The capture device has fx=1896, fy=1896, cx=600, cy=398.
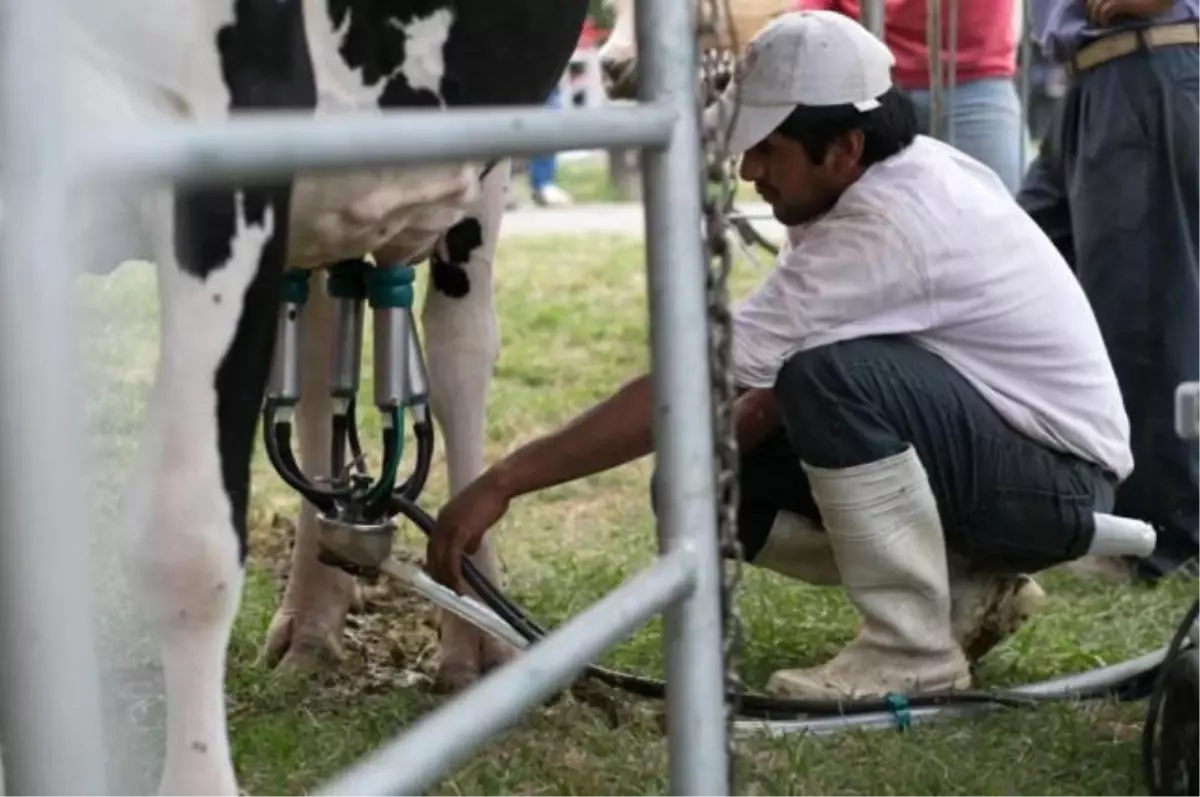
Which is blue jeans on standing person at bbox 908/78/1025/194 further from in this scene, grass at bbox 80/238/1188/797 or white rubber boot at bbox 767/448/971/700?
white rubber boot at bbox 767/448/971/700

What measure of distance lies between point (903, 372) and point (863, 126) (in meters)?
0.30

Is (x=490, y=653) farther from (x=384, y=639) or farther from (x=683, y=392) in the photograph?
(x=683, y=392)

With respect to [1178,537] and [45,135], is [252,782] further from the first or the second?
[1178,537]

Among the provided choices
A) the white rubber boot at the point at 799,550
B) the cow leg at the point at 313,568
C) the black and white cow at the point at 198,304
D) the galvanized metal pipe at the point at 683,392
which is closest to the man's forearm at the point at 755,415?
the white rubber boot at the point at 799,550

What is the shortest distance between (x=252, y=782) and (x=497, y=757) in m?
0.26

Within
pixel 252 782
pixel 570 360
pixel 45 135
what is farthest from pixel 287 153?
pixel 570 360

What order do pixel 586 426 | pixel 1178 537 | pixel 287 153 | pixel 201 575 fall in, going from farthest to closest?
pixel 1178 537, pixel 586 426, pixel 201 575, pixel 287 153

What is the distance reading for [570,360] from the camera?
4.88m

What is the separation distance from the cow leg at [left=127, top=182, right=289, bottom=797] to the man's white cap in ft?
3.13

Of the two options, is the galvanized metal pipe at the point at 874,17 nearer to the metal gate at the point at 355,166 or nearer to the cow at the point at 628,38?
the cow at the point at 628,38

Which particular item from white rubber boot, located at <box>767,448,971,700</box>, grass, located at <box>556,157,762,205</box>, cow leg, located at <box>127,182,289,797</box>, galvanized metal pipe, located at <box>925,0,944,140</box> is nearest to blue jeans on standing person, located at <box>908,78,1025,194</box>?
galvanized metal pipe, located at <box>925,0,944,140</box>

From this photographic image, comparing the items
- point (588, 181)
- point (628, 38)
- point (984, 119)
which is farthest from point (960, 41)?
point (588, 181)

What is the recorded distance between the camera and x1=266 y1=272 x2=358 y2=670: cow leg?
240 centimetres

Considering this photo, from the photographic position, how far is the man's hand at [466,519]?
6.64ft
